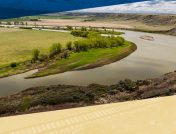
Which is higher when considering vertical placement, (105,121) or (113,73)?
(105,121)

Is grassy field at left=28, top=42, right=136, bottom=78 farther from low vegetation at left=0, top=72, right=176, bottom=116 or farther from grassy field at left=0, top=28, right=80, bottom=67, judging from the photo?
low vegetation at left=0, top=72, right=176, bottom=116

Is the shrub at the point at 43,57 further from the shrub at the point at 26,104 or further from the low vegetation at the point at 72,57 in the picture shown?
the shrub at the point at 26,104

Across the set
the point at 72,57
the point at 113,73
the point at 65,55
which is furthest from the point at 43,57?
the point at 113,73

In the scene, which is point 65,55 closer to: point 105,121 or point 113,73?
point 113,73

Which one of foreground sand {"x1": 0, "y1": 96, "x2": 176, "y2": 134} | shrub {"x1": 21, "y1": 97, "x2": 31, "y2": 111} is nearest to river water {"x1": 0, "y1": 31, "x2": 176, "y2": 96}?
shrub {"x1": 21, "y1": 97, "x2": 31, "y2": 111}

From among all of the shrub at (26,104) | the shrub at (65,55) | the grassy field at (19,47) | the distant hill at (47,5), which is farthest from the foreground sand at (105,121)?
the shrub at (65,55)

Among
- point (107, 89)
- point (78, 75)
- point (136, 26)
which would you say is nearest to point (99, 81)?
point (78, 75)
